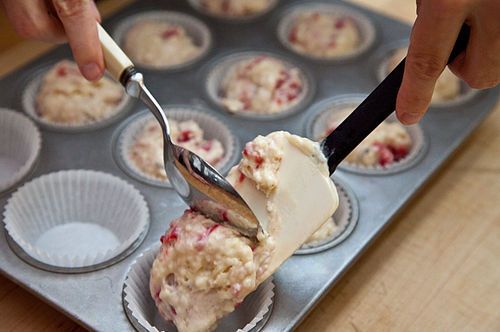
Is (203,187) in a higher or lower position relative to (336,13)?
higher

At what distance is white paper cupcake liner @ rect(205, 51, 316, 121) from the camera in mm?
2422

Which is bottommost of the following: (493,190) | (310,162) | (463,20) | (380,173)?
(493,190)

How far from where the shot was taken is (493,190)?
7.52ft

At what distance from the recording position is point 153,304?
72.9 inches

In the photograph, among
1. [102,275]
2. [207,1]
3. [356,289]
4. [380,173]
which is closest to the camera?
[102,275]

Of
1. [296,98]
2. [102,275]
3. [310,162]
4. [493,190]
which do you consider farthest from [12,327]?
[493,190]

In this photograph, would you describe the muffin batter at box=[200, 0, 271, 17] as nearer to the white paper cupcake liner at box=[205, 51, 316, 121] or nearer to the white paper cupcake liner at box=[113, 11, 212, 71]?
the white paper cupcake liner at box=[113, 11, 212, 71]

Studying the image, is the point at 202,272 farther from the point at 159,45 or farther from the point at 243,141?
the point at 159,45

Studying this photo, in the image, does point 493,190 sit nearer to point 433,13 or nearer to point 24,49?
point 433,13

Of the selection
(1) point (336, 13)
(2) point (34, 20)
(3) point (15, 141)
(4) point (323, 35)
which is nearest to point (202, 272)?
(2) point (34, 20)

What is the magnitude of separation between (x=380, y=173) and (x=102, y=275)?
914 mm

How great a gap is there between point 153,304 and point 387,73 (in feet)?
4.46

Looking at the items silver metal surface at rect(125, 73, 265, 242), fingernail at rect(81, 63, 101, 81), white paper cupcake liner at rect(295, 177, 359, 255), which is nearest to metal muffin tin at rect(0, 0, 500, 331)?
white paper cupcake liner at rect(295, 177, 359, 255)

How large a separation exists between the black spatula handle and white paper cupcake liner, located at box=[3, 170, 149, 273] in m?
0.62
